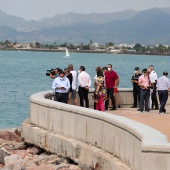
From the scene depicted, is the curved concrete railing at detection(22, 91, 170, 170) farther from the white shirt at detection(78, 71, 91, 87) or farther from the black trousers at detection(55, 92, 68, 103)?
the white shirt at detection(78, 71, 91, 87)

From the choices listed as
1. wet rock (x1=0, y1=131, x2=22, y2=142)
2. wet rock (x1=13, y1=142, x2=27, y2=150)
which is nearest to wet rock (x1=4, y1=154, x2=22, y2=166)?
wet rock (x1=13, y1=142, x2=27, y2=150)

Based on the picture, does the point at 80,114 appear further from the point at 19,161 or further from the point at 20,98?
the point at 20,98

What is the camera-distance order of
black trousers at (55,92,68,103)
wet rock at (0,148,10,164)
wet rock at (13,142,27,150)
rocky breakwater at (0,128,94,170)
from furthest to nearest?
black trousers at (55,92,68,103) → wet rock at (13,142,27,150) → wet rock at (0,148,10,164) → rocky breakwater at (0,128,94,170)

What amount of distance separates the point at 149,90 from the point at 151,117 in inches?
59.7

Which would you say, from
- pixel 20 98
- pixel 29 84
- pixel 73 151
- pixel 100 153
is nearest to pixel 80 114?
pixel 73 151

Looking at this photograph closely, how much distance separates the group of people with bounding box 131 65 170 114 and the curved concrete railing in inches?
125

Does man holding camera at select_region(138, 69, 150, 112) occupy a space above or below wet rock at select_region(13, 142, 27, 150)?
above

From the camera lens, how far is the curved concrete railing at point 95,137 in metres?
9.71

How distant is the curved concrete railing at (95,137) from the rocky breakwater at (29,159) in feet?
0.55

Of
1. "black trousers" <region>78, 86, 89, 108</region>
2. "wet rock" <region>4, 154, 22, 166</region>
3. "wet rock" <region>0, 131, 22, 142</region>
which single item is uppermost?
"black trousers" <region>78, 86, 89, 108</region>

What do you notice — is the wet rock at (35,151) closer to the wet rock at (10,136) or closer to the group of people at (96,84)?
the wet rock at (10,136)

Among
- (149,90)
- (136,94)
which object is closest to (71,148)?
(149,90)

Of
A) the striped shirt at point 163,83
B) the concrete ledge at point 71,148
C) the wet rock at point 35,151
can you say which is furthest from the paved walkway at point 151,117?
the wet rock at point 35,151

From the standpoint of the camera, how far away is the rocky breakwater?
12969 mm
